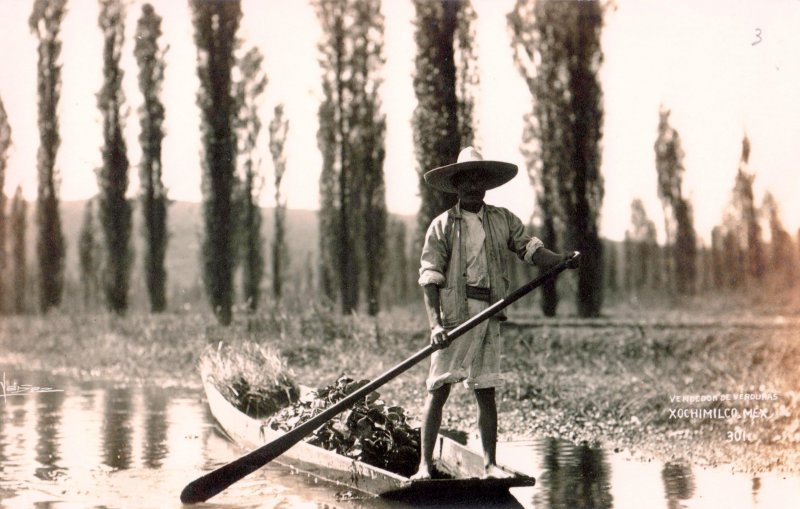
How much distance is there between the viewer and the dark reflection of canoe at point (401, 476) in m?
5.01

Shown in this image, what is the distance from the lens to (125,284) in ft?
50.4

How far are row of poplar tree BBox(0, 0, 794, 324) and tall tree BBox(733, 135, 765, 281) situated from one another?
0.03 m

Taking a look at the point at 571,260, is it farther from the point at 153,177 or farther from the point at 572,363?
the point at 153,177

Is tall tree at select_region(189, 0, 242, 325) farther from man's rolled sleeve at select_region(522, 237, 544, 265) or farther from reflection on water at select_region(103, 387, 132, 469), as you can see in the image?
man's rolled sleeve at select_region(522, 237, 544, 265)

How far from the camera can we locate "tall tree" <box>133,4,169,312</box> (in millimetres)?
14836

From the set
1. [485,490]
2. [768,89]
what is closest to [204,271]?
[768,89]

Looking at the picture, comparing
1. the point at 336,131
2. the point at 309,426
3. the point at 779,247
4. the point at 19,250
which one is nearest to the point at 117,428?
the point at 309,426

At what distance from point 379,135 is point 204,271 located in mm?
3633

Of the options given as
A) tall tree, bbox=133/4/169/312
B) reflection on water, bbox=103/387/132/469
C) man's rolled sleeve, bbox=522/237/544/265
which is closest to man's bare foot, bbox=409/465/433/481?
man's rolled sleeve, bbox=522/237/544/265

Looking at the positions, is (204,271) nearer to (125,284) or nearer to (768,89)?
(125,284)

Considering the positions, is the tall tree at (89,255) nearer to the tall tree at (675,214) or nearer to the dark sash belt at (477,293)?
the tall tree at (675,214)

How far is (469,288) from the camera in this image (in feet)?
17.6

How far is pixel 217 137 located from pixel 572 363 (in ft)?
20.9
